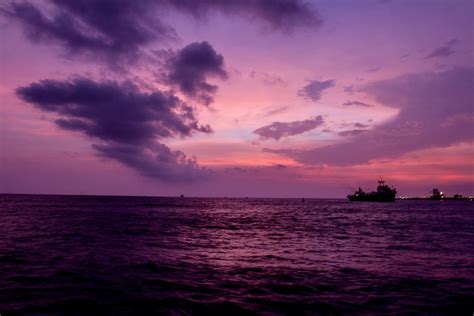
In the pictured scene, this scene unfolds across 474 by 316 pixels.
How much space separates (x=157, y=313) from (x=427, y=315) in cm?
973

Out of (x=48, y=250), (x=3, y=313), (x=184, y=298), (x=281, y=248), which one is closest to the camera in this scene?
(x=3, y=313)

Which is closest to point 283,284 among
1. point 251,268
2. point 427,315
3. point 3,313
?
point 251,268

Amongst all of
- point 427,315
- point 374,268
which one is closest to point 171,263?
point 374,268

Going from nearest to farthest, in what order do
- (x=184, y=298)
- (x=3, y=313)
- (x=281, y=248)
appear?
(x=3, y=313)
(x=184, y=298)
(x=281, y=248)

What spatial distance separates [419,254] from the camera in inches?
1012

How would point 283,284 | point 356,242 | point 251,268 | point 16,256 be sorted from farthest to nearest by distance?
point 356,242 < point 16,256 < point 251,268 < point 283,284

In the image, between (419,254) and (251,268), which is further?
(419,254)

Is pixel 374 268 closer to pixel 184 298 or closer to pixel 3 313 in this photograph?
pixel 184 298

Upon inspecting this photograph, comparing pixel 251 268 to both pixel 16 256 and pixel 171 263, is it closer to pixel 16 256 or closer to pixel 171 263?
pixel 171 263

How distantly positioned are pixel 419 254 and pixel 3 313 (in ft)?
86.5

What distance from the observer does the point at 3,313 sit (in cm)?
1139

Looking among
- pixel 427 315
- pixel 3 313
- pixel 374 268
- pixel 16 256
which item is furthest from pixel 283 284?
pixel 16 256

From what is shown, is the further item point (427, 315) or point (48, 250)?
point (48, 250)

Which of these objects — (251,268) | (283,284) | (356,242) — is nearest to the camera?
(283,284)
